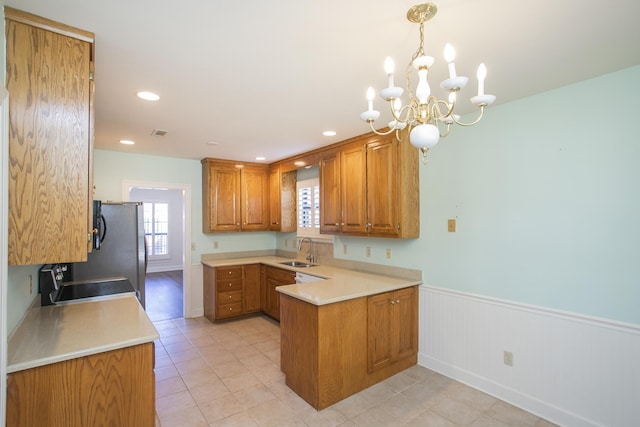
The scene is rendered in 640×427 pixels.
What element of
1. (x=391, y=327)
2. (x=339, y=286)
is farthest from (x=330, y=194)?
(x=391, y=327)

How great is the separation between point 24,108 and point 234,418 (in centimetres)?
231

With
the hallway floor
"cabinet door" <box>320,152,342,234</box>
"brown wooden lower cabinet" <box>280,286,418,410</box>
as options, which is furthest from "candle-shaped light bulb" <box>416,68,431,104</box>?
the hallway floor

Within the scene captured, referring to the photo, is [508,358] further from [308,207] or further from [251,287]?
[251,287]

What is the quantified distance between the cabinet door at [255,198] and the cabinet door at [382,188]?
2315mm

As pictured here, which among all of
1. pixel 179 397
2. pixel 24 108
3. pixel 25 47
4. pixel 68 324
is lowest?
pixel 179 397

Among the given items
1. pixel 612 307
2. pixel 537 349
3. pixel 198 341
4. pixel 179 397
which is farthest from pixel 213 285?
pixel 612 307

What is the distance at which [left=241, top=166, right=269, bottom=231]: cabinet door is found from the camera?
196 inches

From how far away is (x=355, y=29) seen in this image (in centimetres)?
154

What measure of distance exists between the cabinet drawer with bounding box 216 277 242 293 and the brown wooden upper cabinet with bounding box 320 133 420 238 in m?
1.67

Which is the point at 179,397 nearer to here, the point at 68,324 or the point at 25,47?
the point at 68,324

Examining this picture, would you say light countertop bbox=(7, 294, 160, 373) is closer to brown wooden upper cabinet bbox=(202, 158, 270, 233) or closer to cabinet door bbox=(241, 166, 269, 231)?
brown wooden upper cabinet bbox=(202, 158, 270, 233)

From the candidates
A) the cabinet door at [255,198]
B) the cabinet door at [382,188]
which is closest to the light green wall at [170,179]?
the cabinet door at [255,198]

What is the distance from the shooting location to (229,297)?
178 inches

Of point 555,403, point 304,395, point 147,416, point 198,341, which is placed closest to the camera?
point 147,416
